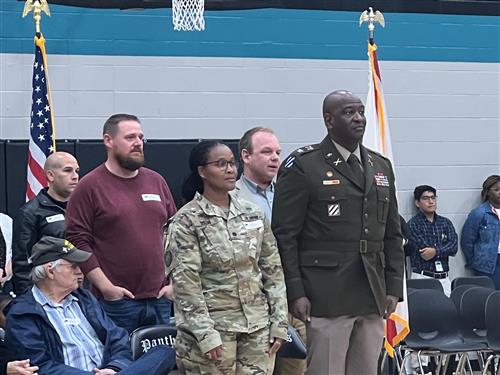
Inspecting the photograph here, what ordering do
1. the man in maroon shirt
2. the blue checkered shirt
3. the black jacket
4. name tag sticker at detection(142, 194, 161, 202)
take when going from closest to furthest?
the blue checkered shirt < the man in maroon shirt < name tag sticker at detection(142, 194, 161, 202) < the black jacket

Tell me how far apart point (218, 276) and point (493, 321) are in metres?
3.65

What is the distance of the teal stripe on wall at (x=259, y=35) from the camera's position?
9172 mm

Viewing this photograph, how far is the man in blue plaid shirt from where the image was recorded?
10.2m

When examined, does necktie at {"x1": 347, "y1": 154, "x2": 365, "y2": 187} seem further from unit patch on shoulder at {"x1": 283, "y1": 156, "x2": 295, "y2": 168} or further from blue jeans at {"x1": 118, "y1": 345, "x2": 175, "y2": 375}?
blue jeans at {"x1": 118, "y1": 345, "x2": 175, "y2": 375}

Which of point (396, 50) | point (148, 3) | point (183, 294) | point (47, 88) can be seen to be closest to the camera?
point (183, 294)

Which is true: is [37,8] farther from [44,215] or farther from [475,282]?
[475,282]

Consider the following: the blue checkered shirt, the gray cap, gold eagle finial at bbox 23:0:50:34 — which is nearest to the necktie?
the gray cap

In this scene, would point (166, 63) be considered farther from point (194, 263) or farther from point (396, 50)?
point (194, 263)

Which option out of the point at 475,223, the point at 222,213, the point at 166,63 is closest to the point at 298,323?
the point at 222,213

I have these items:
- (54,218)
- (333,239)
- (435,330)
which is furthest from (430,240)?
(333,239)

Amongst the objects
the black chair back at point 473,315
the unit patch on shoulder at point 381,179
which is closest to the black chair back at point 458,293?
the black chair back at point 473,315

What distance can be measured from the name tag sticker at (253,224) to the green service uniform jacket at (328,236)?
269mm

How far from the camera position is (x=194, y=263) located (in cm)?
495

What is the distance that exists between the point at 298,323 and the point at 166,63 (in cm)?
425
